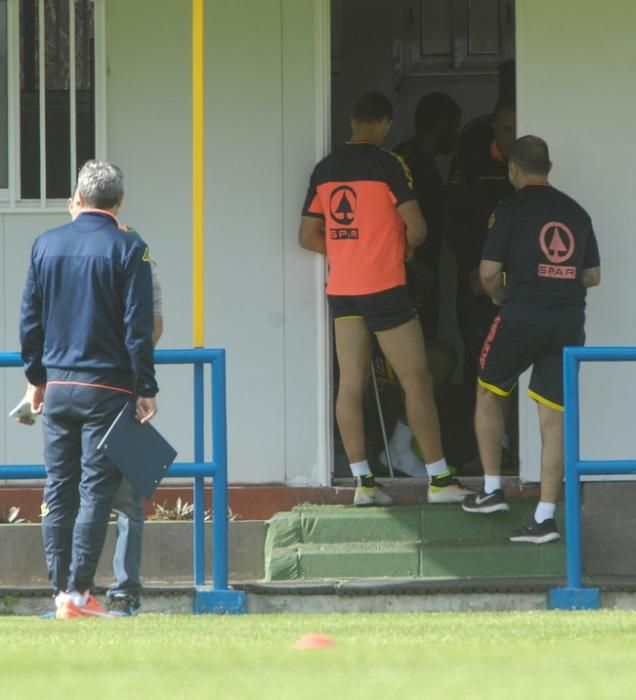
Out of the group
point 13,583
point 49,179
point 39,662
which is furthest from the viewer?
point 49,179

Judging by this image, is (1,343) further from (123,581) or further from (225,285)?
(123,581)

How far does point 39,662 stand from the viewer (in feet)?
21.6

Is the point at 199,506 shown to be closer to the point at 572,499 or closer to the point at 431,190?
the point at 572,499

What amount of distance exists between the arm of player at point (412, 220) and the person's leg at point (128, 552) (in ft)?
7.10

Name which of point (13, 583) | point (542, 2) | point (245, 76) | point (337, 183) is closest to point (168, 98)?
point (245, 76)

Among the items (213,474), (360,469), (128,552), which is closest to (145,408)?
(128,552)

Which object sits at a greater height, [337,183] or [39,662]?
[337,183]

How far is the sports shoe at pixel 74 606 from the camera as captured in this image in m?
8.13

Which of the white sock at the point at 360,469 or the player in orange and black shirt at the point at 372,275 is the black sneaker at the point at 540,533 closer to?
the player in orange and black shirt at the point at 372,275

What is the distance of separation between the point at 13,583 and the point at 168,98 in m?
2.58

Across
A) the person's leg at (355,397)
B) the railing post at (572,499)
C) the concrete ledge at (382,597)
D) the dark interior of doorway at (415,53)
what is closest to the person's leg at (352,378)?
the person's leg at (355,397)

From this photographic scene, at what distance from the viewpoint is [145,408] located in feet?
26.7

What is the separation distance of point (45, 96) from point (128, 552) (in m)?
2.93

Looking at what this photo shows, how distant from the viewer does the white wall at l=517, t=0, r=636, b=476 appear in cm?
1005
